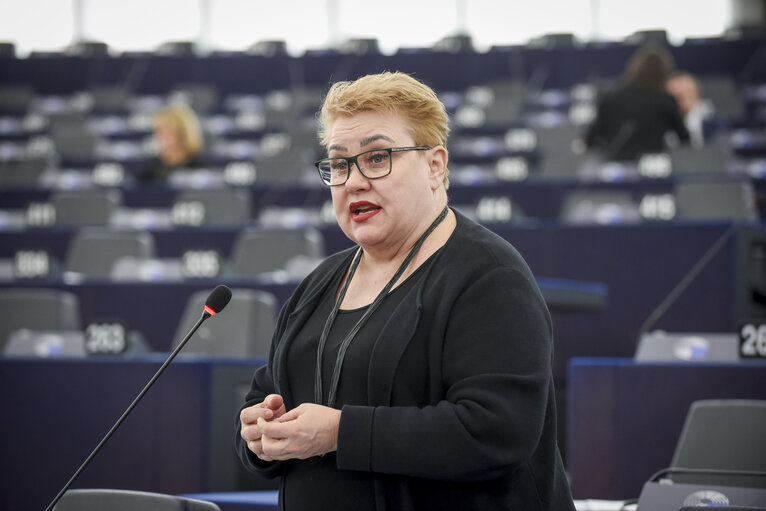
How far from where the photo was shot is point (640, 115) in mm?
6578

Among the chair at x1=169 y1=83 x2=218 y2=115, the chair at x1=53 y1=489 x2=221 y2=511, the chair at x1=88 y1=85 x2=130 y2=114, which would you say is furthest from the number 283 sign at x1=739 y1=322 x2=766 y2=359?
the chair at x1=88 y1=85 x2=130 y2=114

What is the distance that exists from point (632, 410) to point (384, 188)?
4.43ft

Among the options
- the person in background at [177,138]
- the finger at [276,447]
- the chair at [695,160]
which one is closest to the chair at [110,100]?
the person in background at [177,138]

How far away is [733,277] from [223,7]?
11.6m

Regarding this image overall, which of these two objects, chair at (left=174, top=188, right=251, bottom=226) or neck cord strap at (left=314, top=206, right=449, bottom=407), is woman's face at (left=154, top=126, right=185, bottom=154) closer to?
chair at (left=174, top=188, right=251, bottom=226)

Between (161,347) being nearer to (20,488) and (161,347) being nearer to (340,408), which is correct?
(20,488)

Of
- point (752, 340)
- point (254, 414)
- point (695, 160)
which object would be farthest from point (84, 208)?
point (254, 414)

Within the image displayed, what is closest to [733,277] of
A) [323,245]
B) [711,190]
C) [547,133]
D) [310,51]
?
[711,190]

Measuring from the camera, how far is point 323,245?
5.18 metres

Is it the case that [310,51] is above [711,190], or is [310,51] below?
above

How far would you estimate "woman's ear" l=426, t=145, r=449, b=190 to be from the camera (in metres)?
1.61

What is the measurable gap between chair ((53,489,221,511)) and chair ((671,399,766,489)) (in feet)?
3.43

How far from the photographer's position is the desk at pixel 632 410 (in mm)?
2607

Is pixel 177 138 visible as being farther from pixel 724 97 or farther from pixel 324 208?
pixel 724 97
